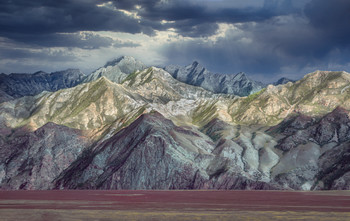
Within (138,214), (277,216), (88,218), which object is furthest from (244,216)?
(88,218)

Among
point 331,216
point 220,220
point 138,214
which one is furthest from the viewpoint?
point 138,214

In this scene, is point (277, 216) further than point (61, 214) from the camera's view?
No

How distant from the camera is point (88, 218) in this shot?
367 feet

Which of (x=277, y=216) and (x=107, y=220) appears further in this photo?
(x=277, y=216)

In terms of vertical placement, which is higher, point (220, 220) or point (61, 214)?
point (220, 220)

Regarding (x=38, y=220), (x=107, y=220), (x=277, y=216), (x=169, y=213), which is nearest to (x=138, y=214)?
(x=169, y=213)

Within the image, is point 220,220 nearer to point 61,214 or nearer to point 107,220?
point 107,220

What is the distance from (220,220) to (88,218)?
3086 centimetres

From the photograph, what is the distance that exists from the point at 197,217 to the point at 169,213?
12.9 metres

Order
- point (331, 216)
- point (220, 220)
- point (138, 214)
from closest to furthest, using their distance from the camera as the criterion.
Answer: point (220, 220) → point (331, 216) → point (138, 214)

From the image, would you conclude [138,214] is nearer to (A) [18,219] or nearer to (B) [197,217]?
(B) [197,217]

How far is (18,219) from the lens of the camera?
109 metres

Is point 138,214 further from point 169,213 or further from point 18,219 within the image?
point 18,219

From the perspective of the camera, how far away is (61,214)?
12388 cm
